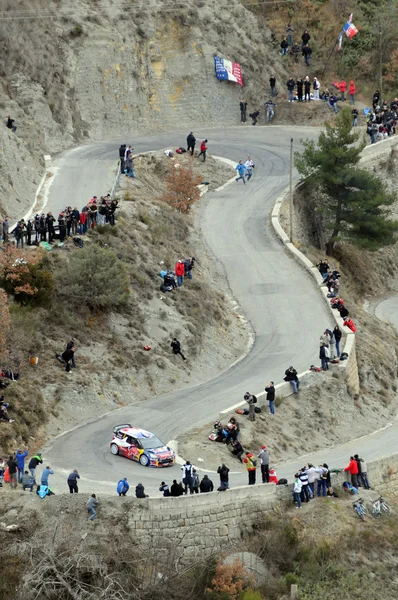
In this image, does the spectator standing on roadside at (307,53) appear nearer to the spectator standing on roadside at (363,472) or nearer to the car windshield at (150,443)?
the spectator standing on roadside at (363,472)

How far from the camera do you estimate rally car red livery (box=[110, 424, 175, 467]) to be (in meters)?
36.9

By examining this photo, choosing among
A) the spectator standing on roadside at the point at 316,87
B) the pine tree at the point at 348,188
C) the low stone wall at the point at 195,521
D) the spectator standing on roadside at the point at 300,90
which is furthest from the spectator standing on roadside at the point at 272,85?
the low stone wall at the point at 195,521

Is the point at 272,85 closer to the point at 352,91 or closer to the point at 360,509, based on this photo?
the point at 352,91

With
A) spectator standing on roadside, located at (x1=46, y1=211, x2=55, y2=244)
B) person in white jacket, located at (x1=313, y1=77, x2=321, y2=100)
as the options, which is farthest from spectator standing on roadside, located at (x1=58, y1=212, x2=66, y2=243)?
person in white jacket, located at (x1=313, y1=77, x2=321, y2=100)

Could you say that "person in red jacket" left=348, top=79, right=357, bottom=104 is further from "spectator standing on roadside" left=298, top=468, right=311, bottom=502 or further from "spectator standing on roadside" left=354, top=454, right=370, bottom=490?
"spectator standing on roadside" left=298, top=468, right=311, bottom=502

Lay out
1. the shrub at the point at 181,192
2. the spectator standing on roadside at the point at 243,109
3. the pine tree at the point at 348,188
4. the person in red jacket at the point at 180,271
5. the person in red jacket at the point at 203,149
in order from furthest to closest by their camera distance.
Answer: the spectator standing on roadside at the point at 243,109
the person in red jacket at the point at 203,149
the pine tree at the point at 348,188
the shrub at the point at 181,192
the person in red jacket at the point at 180,271

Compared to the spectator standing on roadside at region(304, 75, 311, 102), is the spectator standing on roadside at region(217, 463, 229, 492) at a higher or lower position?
lower

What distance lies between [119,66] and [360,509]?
138 feet

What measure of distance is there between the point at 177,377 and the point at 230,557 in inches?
519

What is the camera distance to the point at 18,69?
6606 centimetres

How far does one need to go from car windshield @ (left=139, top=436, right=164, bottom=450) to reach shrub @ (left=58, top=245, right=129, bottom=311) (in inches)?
350

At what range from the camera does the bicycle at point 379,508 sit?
36000 mm

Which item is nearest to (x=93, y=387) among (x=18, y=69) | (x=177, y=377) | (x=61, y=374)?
(x=61, y=374)

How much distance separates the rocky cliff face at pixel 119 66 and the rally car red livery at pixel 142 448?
2520 centimetres
